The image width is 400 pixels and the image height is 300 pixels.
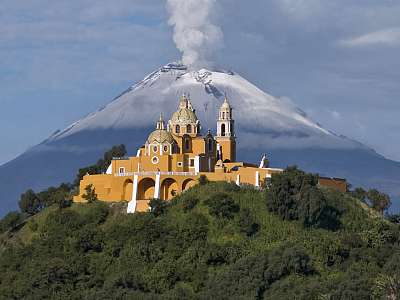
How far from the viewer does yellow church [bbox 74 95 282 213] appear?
315ft

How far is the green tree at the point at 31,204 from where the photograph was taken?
343 feet

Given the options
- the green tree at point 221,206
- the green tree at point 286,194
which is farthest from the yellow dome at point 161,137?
the green tree at point 286,194

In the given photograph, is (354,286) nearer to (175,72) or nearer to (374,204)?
(374,204)

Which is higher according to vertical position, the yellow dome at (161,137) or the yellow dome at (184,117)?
the yellow dome at (184,117)

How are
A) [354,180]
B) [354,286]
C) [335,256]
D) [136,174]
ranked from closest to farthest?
[354,286], [335,256], [136,174], [354,180]

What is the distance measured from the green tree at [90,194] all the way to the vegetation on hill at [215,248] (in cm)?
6

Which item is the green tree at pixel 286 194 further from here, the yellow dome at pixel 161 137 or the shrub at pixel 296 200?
the yellow dome at pixel 161 137

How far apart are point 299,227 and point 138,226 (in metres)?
9.29

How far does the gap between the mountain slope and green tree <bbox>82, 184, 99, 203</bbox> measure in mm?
61757

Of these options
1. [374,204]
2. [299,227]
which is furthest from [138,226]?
[374,204]

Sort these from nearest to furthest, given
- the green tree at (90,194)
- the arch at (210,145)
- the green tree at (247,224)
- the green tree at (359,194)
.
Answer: the green tree at (247,224), the green tree at (90,194), the arch at (210,145), the green tree at (359,194)

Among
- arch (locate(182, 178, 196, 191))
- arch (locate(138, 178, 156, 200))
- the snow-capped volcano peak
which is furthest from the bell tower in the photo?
the snow-capped volcano peak

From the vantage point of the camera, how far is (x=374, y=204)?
9950cm

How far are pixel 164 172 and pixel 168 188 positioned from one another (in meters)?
1.06
